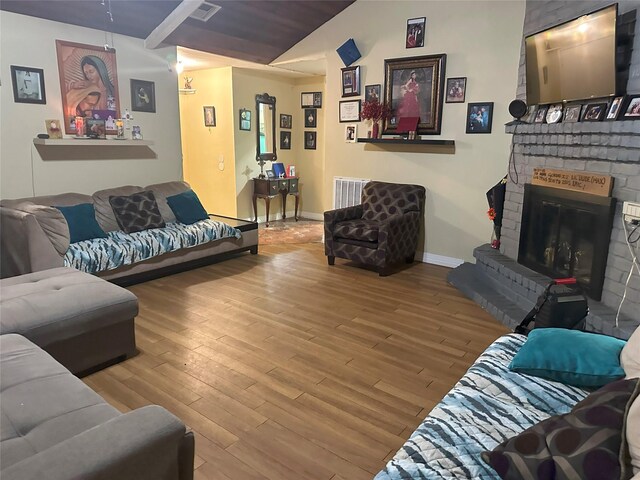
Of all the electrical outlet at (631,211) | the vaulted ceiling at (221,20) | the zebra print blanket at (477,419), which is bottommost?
the zebra print blanket at (477,419)

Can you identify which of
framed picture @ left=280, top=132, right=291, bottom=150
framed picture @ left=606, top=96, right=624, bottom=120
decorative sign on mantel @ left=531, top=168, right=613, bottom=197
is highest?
framed picture @ left=606, top=96, right=624, bottom=120

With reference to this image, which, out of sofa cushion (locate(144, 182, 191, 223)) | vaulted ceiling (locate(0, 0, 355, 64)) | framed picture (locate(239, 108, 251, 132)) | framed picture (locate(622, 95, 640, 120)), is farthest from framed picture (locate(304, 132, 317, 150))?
framed picture (locate(622, 95, 640, 120))

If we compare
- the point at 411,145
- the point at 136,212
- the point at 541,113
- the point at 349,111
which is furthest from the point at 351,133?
the point at 136,212

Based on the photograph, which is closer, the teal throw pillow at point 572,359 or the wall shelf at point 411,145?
the teal throw pillow at point 572,359

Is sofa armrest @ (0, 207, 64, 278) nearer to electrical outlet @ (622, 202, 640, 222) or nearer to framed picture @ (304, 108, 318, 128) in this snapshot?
electrical outlet @ (622, 202, 640, 222)

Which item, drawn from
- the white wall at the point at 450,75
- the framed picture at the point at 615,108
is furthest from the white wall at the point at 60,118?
the framed picture at the point at 615,108

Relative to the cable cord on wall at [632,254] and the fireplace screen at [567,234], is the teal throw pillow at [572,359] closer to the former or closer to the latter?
the cable cord on wall at [632,254]

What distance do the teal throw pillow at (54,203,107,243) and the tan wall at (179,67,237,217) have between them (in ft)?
9.23

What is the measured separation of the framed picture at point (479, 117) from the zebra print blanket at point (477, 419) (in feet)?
10.2

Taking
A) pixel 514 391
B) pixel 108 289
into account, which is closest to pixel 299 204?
pixel 108 289

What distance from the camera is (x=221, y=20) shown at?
4.68 metres

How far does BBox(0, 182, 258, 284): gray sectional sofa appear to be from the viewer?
135 inches

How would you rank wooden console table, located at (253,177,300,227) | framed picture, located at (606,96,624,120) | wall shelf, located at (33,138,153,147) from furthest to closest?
wooden console table, located at (253,177,300,227)
wall shelf, located at (33,138,153,147)
framed picture, located at (606,96,624,120)

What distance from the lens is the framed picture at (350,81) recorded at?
5.16m
